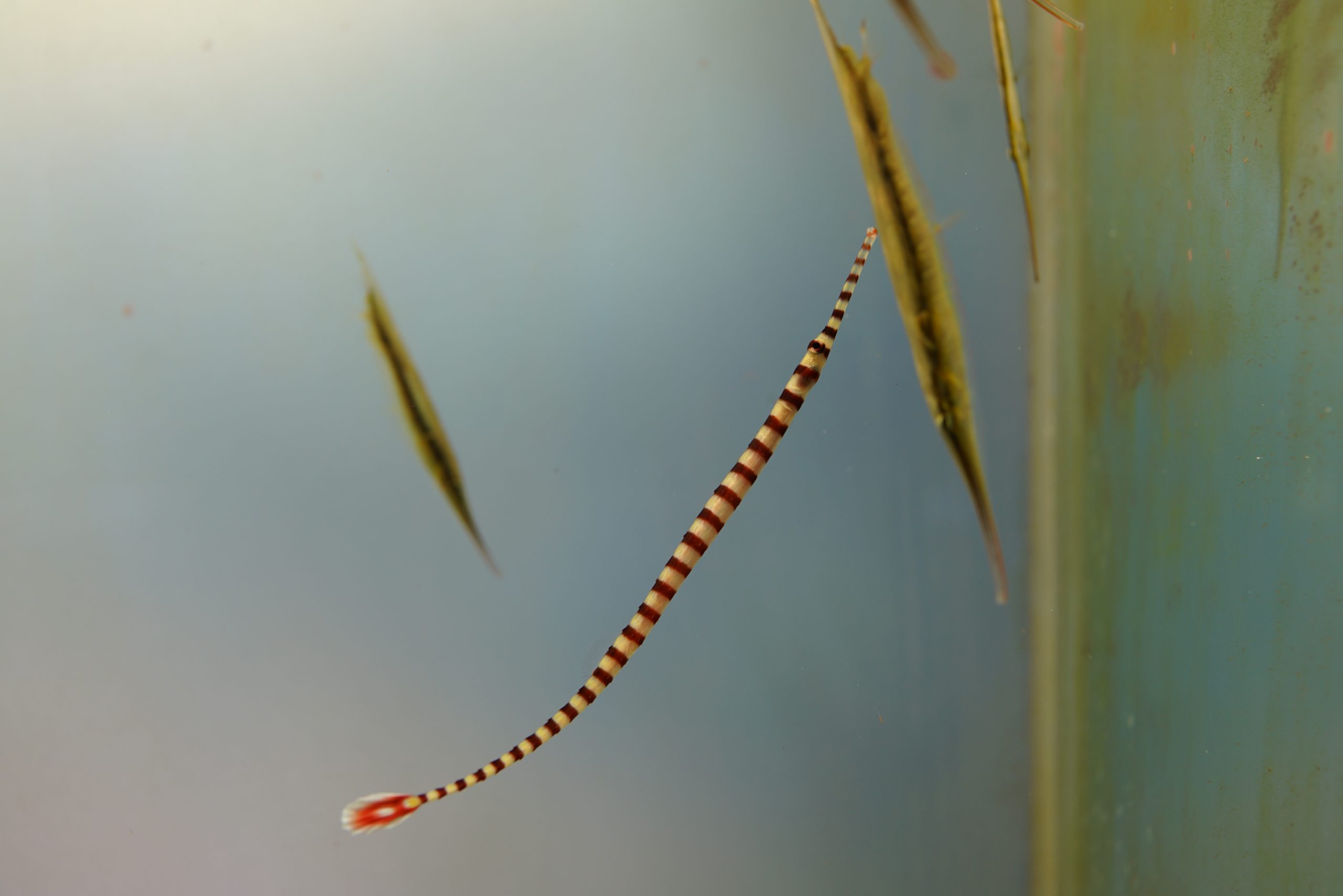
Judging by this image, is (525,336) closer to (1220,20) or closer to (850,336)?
(850,336)

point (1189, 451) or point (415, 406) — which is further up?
point (415, 406)

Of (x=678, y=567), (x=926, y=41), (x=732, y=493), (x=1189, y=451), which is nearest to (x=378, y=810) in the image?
(x=678, y=567)

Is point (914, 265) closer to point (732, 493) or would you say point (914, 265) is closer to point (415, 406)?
point (732, 493)

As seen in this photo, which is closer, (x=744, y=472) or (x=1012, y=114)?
(x=744, y=472)

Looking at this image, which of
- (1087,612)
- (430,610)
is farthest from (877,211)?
(430,610)

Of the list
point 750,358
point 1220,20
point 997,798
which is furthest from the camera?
point 997,798

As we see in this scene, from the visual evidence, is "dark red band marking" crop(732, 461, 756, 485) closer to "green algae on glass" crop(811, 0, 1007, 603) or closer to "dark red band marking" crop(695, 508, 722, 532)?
"dark red band marking" crop(695, 508, 722, 532)
